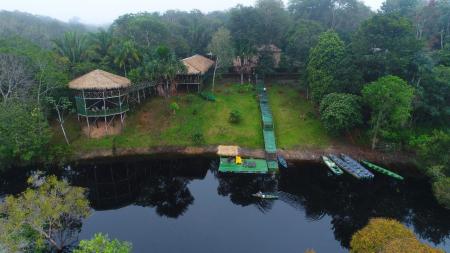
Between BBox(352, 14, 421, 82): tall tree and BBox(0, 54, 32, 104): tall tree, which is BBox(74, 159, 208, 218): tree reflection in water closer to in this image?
BBox(0, 54, 32, 104): tall tree

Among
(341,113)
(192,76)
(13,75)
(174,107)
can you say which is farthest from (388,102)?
(13,75)

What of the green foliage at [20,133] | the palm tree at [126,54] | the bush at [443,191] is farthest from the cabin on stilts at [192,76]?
the bush at [443,191]

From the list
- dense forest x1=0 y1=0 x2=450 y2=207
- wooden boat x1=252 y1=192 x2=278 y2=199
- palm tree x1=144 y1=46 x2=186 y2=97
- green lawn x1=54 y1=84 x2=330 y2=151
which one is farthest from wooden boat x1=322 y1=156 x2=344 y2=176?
palm tree x1=144 y1=46 x2=186 y2=97

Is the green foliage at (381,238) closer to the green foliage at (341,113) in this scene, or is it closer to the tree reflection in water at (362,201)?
the tree reflection in water at (362,201)

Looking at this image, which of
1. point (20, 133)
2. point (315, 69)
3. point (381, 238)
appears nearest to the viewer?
point (381, 238)

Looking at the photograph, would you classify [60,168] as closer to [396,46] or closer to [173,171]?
[173,171]

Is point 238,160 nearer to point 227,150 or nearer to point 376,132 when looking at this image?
point 227,150
